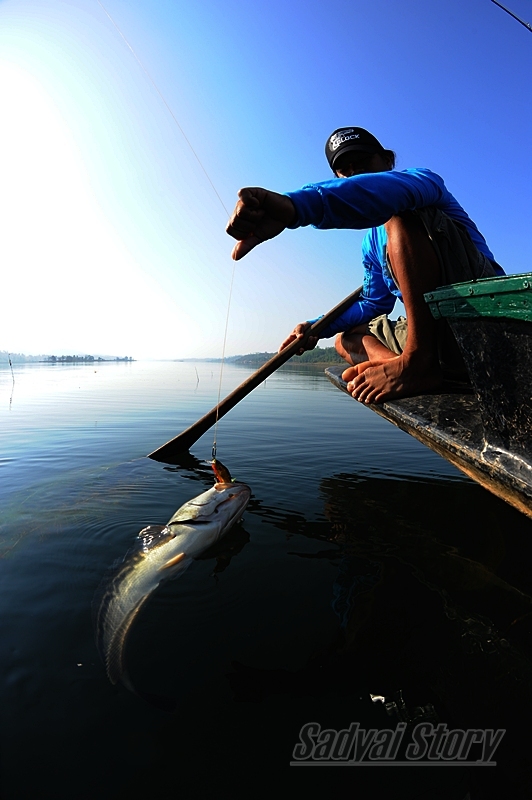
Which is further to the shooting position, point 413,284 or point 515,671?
point 413,284

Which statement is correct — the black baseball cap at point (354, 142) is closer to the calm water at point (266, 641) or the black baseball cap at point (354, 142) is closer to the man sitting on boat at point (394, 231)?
the man sitting on boat at point (394, 231)

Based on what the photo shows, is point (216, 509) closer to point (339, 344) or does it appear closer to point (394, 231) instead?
point (394, 231)

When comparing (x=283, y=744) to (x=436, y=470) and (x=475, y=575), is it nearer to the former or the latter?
(x=475, y=575)

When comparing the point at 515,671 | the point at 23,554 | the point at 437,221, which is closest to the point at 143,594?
the point at 23,554

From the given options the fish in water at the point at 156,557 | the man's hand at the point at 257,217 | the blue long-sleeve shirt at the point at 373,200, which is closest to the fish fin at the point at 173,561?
the fish in water at the point at 156,557

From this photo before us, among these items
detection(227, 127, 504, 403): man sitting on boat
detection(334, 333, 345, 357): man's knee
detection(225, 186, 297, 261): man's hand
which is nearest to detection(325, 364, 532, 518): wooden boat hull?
detection(227, 127, 504, 403): man sitting on boat

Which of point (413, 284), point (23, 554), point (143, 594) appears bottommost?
point (23, 554)

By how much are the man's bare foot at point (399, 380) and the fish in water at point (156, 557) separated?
45.1 inches

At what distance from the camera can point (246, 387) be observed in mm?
5633

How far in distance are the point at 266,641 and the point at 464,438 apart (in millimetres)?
1358

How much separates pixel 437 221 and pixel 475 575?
2.29 meters

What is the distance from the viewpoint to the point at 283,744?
4.64ft

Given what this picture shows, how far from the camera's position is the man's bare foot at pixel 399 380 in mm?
2693

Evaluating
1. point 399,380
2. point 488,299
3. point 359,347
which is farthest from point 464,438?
point 359,347
